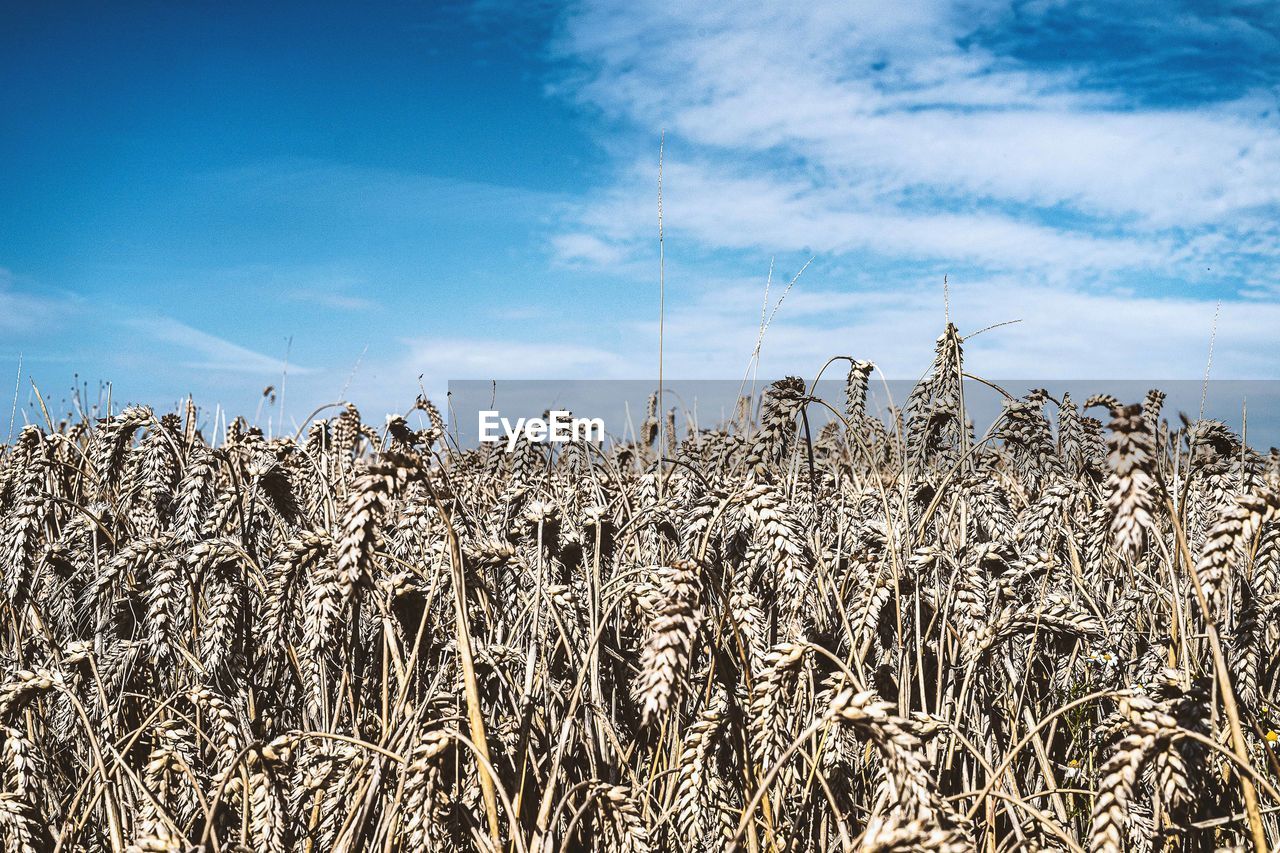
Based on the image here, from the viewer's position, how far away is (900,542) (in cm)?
216

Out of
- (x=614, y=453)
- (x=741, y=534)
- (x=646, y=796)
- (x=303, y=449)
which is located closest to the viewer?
(x=646, y=796)

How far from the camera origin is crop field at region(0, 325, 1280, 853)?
128 centimetres

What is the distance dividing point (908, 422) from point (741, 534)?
0.81m

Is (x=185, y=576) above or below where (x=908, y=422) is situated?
below

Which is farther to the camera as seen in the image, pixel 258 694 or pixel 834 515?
pixel 834 515

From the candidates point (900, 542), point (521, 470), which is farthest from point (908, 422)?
point (521, 470)

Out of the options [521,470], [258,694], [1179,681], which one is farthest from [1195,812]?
[258,694]

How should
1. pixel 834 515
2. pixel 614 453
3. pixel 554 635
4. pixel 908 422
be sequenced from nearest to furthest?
pixel 554 635
pixel 908 422
pixel 834 515
pixel 614 453

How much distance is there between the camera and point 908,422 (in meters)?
2.39

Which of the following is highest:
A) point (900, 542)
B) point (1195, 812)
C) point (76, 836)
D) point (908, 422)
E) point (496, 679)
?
point (908, 422)

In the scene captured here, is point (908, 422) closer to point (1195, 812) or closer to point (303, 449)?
point (1195, 812)

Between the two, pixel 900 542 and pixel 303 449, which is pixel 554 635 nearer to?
pixel 900 542

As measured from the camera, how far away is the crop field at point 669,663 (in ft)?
4.19

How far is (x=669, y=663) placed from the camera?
1153mm
